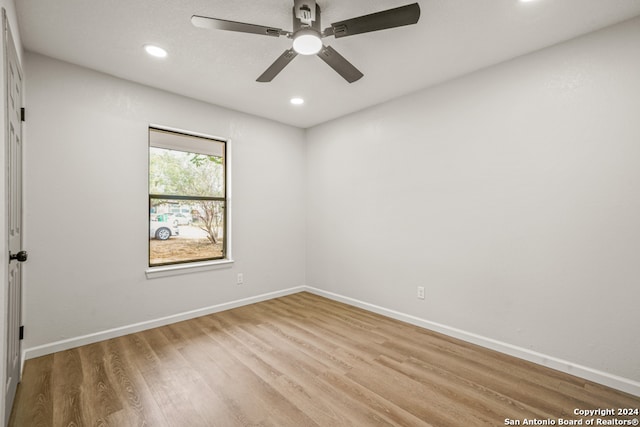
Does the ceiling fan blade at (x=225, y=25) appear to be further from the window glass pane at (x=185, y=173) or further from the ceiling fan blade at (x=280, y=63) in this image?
the window glass pane at (x=185, y=173)

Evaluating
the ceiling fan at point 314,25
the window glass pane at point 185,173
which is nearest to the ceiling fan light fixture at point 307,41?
the ceiling fan at point 314,25

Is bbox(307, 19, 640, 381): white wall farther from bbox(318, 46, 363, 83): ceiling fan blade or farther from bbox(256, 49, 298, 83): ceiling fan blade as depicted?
bbox(256, 49, 298, 83): ceiling fan blade

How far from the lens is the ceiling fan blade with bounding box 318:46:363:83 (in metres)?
2.04

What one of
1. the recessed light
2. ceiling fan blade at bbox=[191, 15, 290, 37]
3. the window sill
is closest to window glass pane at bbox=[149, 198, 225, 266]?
the window sill

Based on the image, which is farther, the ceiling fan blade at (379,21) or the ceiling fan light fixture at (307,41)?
the ceiling fan light fixture at (307,41)

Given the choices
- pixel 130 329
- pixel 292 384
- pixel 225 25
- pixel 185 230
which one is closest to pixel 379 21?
pixel 225 25

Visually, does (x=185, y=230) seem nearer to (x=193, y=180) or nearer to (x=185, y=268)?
(x=185, y=268)

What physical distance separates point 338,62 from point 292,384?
2370mm

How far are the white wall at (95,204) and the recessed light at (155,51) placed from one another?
0.73 metres

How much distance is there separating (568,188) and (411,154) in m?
1.46

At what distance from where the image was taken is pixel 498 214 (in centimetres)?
269

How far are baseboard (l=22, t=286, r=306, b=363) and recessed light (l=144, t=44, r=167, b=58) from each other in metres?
2.63

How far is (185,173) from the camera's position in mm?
3576

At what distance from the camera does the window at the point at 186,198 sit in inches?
131
